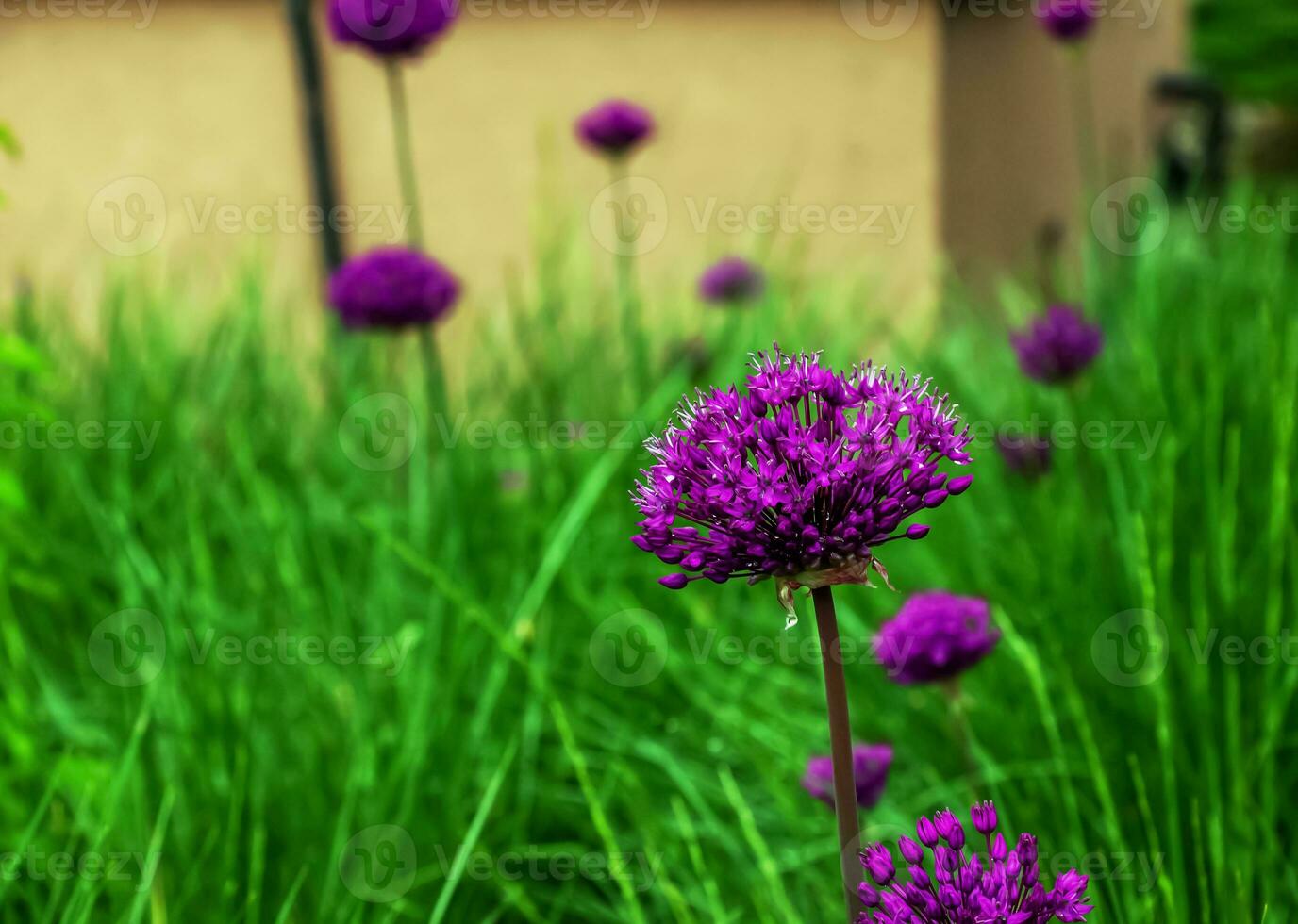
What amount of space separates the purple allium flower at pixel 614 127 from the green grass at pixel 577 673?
56cm

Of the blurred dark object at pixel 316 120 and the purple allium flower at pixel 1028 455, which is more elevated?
the blurred dark object at pixel 316 120

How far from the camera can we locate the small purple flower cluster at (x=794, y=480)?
97cm

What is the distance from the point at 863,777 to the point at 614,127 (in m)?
2.38

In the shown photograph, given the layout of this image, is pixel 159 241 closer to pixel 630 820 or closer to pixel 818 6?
pixel 818 6

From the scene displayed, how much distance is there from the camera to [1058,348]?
2.55 m

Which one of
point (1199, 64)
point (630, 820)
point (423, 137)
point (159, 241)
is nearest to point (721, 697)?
point (630, 820)

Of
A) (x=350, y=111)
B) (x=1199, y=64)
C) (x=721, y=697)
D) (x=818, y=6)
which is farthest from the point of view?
(x=1199, y=64)

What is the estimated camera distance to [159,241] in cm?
597

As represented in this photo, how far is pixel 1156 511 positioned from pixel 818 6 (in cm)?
555

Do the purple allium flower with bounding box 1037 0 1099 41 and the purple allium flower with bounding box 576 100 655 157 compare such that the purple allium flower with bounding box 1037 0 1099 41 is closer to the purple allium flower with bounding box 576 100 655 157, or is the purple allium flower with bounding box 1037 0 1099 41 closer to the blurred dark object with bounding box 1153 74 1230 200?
the purple allium flower with bounding box 576 100 655 157

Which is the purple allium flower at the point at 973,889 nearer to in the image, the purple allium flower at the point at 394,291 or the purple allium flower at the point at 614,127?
the purple allium flower at the point at 394,291

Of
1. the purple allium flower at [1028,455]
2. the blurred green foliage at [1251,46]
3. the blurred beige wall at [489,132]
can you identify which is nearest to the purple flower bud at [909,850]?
the purple allium flower at [1028,455]

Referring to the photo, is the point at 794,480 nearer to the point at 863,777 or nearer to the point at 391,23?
the point at 863,777

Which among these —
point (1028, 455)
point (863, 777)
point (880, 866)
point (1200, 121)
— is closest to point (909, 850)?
point (880, 866)
